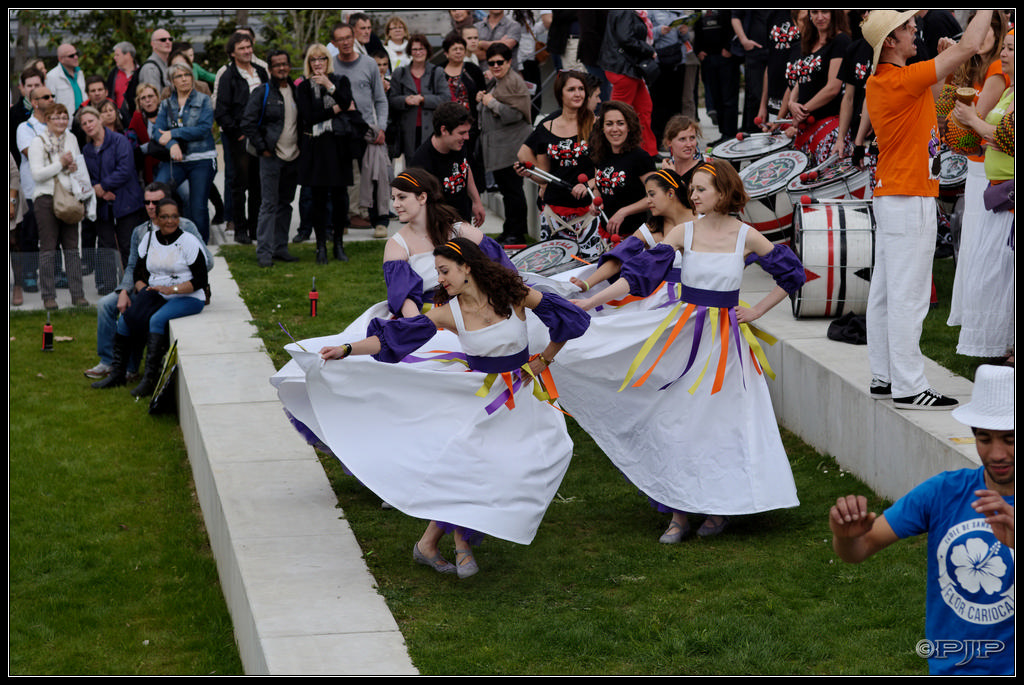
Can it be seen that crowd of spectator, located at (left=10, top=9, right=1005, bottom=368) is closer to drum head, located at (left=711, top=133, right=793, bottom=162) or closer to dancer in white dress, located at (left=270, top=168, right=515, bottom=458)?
drum head, located at (left=711, top=133, right=793, bottom=162)

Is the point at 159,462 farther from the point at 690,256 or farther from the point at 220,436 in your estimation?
the point at 690,256

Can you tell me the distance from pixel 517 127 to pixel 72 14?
38.8 ft

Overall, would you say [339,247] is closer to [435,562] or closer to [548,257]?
[548,257]

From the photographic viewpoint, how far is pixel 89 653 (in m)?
6.74

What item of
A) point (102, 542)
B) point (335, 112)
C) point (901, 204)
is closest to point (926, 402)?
point (901, 204)

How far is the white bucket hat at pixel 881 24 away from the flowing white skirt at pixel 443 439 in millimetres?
2540

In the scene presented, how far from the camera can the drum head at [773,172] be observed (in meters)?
11.2

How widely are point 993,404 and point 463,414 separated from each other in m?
3.32

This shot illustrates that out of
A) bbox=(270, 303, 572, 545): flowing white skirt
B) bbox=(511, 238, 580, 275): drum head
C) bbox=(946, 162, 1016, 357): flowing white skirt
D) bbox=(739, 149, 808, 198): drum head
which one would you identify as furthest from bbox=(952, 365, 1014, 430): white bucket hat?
bbox=(739, 149, 808, 198): drum head

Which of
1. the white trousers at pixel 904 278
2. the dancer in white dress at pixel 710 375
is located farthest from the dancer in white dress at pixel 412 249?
the white trousers at pixel 904 278

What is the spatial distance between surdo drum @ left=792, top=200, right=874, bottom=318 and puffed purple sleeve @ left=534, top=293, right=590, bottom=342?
343 centimetres

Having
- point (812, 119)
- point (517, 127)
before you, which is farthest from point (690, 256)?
point (517, 127)

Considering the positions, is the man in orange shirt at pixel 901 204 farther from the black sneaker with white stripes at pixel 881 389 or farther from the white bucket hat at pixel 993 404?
the white bucket hat at pixel 993 404

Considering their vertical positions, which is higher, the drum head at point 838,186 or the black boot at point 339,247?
the drum head at point 838,186
